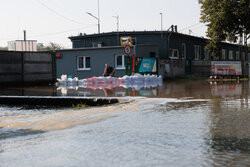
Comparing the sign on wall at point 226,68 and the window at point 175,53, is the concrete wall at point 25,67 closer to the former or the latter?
the sign on wall at point 226,68

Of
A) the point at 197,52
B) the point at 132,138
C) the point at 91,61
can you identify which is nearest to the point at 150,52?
the point at 91,61

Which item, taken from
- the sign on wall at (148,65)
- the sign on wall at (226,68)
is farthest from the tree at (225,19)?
the sign on wall at (148,65)

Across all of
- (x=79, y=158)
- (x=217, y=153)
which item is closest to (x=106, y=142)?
(x=79, y=158)

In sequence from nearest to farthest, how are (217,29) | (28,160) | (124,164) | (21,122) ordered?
(124,164) → (28,160) → (21,122) → (217,29)

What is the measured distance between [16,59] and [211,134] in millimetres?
19674

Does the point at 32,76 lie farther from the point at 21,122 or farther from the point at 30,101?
the point at 21,122

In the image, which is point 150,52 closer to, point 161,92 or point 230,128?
point 161,92

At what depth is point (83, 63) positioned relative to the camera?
30.6 m

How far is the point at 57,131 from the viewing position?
6.43 m

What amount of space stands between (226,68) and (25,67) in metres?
16.5

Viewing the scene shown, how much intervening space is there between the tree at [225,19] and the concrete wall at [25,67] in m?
16.5

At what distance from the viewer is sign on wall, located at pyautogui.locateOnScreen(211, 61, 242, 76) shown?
28672mm

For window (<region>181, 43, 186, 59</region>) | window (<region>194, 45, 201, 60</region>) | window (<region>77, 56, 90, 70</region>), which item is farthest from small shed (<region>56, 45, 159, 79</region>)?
window (<region>194, 45, 201, 60</region>)

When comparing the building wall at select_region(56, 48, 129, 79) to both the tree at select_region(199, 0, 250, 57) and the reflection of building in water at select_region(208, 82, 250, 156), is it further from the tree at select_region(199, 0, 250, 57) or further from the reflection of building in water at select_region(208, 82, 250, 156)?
the reflection of building in water at select_region(208, 82, 250, 156)
